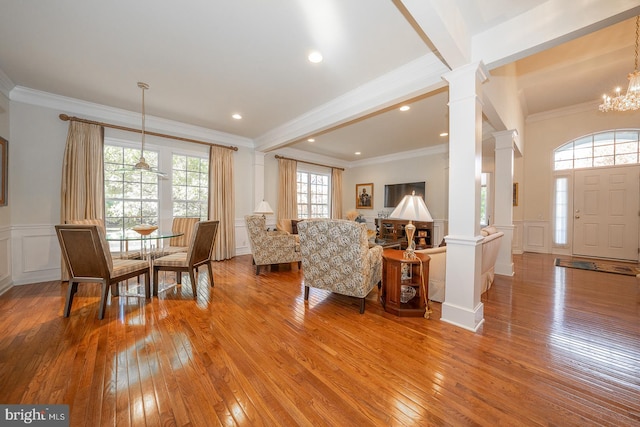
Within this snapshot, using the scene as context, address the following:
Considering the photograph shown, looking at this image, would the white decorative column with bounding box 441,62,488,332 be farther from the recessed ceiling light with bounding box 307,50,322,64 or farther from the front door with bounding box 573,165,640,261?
the front door with bounding box 573,165,640,261

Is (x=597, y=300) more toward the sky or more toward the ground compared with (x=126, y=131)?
more toward the ground

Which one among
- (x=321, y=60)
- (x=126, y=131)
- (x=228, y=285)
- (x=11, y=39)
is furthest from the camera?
(x=126, y=131)

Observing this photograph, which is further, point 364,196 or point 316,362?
point 364,196

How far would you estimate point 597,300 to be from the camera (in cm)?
295

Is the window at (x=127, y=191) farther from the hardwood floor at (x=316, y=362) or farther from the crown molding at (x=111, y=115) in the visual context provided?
the hardwood floor at (x=316, y=362)

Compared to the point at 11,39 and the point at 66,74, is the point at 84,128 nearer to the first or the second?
the point at 66,74

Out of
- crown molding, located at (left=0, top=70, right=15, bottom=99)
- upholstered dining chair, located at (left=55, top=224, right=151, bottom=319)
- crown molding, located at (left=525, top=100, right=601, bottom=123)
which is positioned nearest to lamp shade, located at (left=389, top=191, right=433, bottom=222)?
upholstered dining chair, located at (left=55, top=224, right=151, bottom=319)

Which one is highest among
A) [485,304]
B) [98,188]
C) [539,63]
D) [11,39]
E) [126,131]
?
[539,63]

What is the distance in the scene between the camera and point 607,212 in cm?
525

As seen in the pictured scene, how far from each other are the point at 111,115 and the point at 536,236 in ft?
31.1

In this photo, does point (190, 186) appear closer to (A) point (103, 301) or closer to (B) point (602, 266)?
(A) point (103, 301)

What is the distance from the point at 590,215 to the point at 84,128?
10.1 m

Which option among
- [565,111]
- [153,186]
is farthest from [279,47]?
[565,111]

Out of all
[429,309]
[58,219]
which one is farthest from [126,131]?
[429,309]
